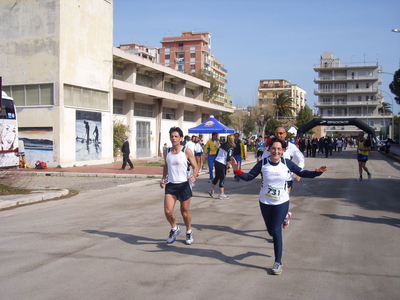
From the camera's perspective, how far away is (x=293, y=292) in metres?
4.49

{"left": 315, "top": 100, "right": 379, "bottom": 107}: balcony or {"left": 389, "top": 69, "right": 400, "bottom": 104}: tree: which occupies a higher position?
{"left": 315, "top": 100, "right": 379, "bottom": 107}: balcony

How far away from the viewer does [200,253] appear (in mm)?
6004

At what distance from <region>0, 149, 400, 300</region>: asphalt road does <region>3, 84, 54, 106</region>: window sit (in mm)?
13408

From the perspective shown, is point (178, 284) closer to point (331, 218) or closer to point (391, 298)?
point (391, 298)

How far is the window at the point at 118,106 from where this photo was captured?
98.4 ft

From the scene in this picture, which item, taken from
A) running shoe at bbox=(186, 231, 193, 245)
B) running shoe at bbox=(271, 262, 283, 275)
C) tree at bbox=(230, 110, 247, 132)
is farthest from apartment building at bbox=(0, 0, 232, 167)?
tree at bbox=(230, 110, 247, 132)

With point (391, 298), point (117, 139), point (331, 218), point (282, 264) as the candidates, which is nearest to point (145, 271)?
point (282, 264)

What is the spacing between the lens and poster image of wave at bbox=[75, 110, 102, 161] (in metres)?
23.7

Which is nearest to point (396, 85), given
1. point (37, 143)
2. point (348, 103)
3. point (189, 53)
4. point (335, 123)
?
point (335, 123)

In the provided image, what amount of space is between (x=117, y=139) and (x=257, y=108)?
1640 inches

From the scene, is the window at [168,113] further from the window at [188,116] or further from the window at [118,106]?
the window at [118,106]

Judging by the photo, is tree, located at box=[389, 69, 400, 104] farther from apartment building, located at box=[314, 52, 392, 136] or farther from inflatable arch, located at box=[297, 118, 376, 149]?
apartment building, located at box=[314, 52, 392, 136]

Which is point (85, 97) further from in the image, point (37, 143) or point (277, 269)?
point (277, 269)

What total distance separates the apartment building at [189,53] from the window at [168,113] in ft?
158
